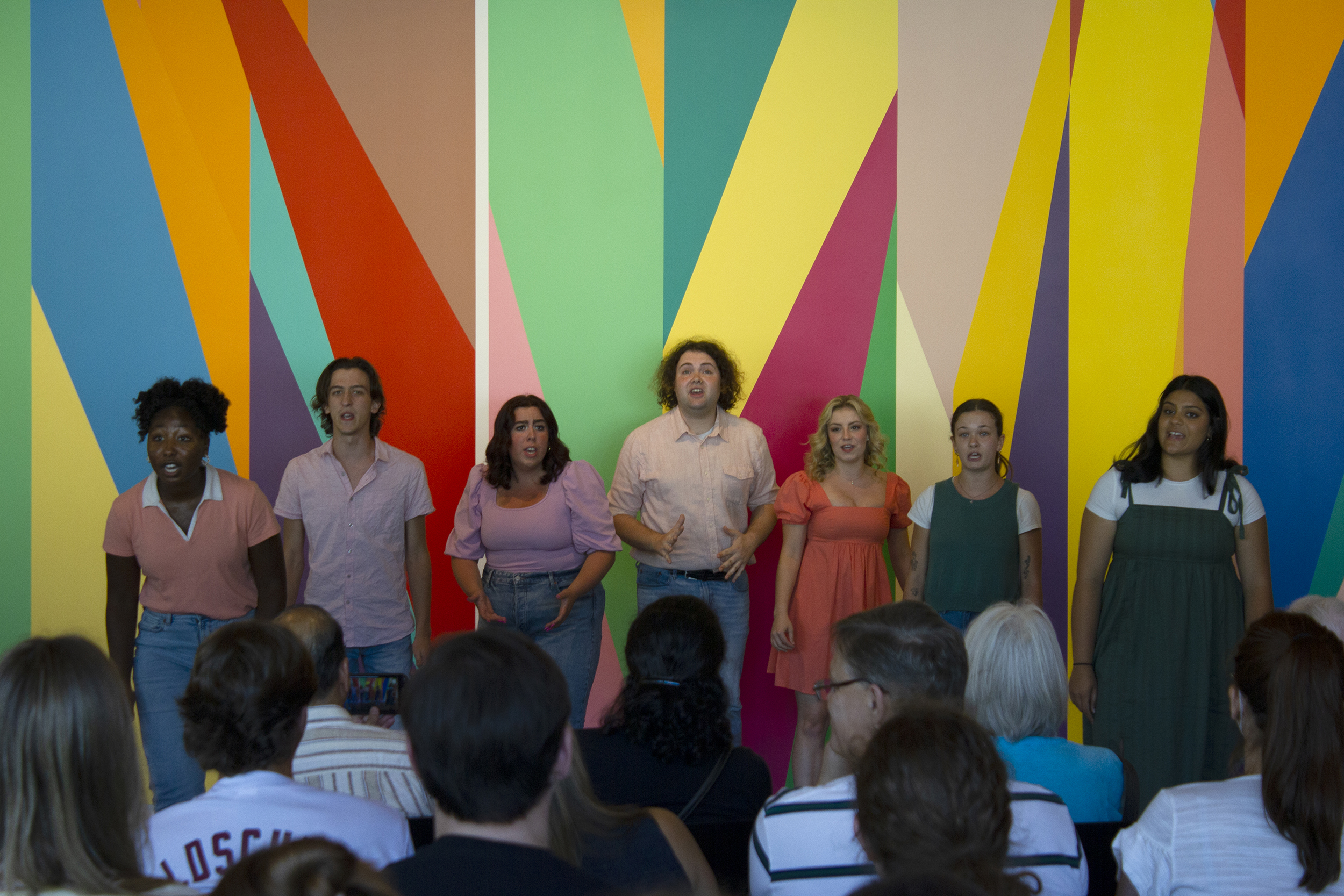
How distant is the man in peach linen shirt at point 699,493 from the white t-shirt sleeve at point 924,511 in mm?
578

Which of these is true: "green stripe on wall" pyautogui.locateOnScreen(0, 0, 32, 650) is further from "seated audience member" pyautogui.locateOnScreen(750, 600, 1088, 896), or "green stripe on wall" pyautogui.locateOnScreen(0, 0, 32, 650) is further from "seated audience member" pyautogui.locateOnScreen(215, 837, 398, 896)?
"seated audience member" pyautogui.locateOnScreen(215, 837, 398, 896)

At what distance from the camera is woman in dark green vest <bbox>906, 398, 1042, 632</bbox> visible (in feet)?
12.3

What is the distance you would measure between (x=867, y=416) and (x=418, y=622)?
1.97 meters

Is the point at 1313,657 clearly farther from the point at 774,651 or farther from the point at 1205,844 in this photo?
the point at 774,651

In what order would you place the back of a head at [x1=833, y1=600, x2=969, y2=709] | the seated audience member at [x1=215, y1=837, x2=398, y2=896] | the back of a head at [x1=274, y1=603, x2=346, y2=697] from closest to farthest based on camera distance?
the seated audience member at [x1=215, y1=837, x2=398, y2=896], the back of a head at [x1=833, y1=600, x2=969, y2=709], the back of a head at [x1=274, y1=603, x2=346, y2=697]

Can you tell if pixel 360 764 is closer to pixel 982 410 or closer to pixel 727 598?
pixel 727 598

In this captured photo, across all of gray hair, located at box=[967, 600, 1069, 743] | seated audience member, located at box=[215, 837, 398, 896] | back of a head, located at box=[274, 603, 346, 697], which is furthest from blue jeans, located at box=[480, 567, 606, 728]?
seated audience member, located at box=[215, 837, 398, 896]

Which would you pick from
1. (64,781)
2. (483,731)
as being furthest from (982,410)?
(64,781)

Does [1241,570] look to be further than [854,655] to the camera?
Yes

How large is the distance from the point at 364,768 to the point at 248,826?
0.52 meters

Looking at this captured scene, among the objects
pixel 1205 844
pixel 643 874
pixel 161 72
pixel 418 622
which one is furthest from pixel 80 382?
pixel 1205 844

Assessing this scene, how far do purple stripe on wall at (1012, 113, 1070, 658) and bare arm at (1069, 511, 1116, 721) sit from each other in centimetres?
108

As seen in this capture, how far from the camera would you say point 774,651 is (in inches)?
160

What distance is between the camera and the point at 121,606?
330cm
